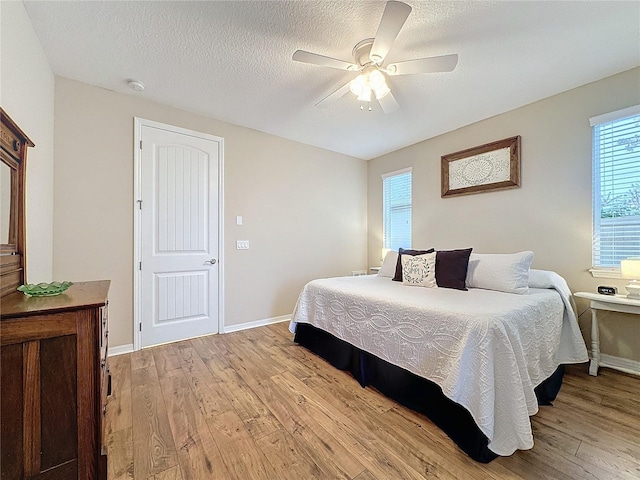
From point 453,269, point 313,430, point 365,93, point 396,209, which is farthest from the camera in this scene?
point 396,209

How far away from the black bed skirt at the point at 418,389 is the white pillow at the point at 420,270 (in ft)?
2.95

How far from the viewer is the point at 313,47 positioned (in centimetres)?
198

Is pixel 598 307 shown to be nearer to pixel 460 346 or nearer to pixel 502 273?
pixel 502 273

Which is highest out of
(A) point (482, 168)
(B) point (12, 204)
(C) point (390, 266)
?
(A) point (482, 168)

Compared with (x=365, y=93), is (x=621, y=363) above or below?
below

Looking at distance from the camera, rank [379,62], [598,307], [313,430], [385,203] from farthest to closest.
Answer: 1. [385,203]
2. [598,307]
3. [379,62]
4. [313,430]

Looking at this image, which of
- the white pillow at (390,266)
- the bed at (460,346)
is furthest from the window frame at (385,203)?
the bed at (460,346)

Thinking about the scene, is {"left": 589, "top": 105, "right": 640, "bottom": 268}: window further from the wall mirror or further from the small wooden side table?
the wall mirror

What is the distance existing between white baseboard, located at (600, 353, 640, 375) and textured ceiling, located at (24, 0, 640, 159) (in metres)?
2.46

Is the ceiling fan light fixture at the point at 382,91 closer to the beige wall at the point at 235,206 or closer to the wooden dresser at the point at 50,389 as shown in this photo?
the beige wall at the point at 235,206

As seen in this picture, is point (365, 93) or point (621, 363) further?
point (621, 363)

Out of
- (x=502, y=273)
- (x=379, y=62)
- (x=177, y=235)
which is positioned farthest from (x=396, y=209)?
(x=177, y=235)

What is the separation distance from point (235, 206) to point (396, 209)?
247 cm

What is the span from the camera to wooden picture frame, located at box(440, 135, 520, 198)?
2912 millimetres
